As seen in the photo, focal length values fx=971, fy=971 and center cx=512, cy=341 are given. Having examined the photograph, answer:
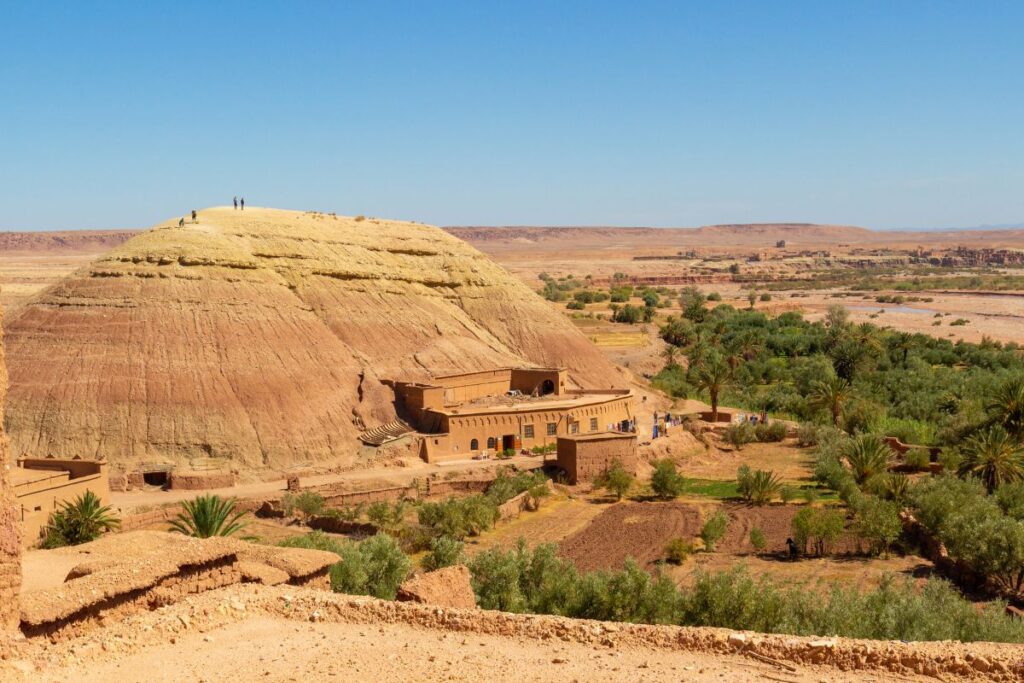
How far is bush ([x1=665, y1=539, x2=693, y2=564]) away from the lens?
24.7 metres

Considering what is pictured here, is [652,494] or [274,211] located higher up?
[274,211]

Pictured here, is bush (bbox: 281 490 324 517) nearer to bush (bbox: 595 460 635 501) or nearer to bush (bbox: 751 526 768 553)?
bush (bbox: 595 460 635 501)

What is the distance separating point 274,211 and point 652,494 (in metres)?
23.0

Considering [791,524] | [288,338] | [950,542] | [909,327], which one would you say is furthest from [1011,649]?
[909,327]

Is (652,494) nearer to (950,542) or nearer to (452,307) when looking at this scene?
(950,542)

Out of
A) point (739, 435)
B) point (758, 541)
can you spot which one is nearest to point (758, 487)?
point (758, 541)

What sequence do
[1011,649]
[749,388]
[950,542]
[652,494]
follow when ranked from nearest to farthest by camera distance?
[1011,649], [950,542], [652,494], [749,388]

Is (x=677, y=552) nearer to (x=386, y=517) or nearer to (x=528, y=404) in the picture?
(x=386, y=517)

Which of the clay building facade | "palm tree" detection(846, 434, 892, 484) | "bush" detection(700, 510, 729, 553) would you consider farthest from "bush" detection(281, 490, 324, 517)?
"palm tree" detection(846, 434, 892, 484)

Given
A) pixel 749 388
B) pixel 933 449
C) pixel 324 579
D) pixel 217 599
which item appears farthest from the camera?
pixel 749 388

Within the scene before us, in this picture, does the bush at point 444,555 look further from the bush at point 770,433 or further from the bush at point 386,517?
the bush at point 770,433

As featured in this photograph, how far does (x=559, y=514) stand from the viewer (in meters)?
30.2

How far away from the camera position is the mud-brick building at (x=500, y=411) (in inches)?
1416

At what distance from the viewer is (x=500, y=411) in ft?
120
